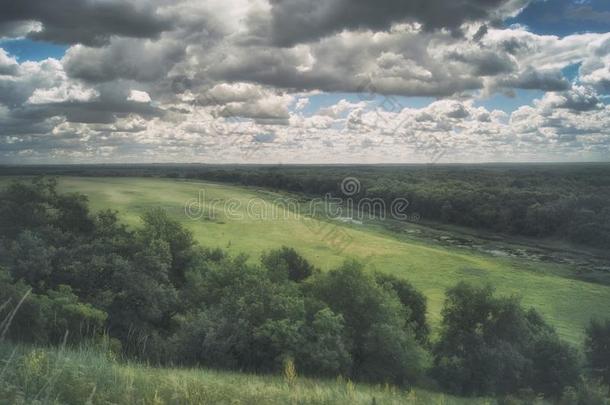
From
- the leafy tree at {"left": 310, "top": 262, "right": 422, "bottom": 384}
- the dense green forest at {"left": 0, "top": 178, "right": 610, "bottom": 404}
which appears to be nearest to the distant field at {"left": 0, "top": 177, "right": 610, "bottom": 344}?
the dense green forest at {"left": 0, "top": 178, "right": 610, "bottom": 404}

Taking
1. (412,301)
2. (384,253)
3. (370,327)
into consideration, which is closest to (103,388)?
(370,327)

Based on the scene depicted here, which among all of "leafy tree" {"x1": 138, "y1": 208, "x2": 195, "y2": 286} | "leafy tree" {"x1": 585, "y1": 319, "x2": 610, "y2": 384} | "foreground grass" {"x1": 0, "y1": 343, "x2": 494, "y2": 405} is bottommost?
"leafy tree" {"x1": 585, "y1": 319, "x2": 610, "y2": 384}

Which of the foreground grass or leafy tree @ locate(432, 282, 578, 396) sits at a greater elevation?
the foreground grass

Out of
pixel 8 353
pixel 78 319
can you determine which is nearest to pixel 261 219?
pixel 78 319

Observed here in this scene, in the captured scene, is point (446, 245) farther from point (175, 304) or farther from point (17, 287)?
point (17, 287)

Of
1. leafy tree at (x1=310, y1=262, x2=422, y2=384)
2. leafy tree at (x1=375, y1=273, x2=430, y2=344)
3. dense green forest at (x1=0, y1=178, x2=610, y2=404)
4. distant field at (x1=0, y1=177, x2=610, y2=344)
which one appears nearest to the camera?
dense green forest at (x1=0, y1=178, x2=610, y2=404)

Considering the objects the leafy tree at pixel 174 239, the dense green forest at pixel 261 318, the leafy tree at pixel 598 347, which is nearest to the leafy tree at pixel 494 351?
the dense green forest at pixel 261 318

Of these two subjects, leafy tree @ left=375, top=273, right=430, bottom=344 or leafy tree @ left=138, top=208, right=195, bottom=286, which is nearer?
leafy tree @ left=375, top=273, right=430, bottom=344

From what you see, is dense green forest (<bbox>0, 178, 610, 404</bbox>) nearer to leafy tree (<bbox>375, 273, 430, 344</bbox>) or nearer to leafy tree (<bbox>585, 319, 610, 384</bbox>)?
leafy tree (<bbox>585, 319, 610, 384</bbox>)

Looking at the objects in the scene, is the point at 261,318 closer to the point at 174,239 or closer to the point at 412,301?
the point at 412,301
